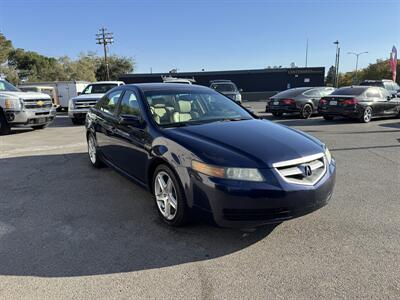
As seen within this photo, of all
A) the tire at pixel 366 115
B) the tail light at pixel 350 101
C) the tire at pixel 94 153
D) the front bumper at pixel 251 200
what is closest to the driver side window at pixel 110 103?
the tire at pixel 94 153

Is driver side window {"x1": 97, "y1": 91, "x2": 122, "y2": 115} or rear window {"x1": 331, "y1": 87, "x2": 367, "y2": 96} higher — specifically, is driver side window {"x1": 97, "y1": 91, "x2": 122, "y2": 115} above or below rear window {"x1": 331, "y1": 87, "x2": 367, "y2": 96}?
above

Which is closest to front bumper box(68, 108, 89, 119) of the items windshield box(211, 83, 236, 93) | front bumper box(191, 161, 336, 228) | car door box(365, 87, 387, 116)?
windshield box(211, 83, 236, 93)

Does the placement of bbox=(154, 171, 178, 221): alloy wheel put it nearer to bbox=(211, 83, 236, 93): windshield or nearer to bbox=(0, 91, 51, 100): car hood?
bbox=(0, 91, 51, 100): car hood

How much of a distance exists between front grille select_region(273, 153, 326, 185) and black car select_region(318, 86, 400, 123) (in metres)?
10.9

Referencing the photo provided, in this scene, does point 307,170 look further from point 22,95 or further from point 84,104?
point 84,104

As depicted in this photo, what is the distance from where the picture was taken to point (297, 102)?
14.9 m

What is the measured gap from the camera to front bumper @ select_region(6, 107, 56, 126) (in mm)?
11406

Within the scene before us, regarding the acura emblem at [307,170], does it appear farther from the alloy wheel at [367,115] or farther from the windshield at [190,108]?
the alloy wheel at [367,115]

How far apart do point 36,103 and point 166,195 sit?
32.4 feet

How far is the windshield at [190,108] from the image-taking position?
435 cm

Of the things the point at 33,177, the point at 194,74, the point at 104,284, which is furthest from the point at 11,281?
the point at 194,74

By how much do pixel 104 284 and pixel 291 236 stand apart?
6.30ft

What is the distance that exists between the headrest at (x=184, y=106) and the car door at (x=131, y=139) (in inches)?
20.7

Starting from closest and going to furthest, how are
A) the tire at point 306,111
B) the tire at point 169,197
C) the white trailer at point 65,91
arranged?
the tire at point 169,197
the tire at point 306,111
the white trailer at point 65,91
